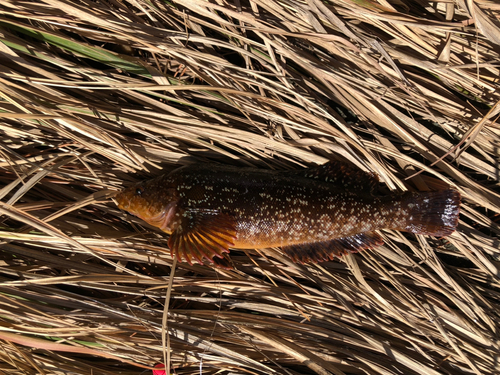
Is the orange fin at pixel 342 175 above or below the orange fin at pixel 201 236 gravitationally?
Result: above

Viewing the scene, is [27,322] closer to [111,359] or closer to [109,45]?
[111,359]

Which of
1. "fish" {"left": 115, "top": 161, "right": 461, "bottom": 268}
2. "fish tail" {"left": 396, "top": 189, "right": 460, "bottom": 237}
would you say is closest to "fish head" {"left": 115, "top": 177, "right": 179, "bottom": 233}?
"fish" {"left": 115, "top": 161, "right": 461, "bottom": 268}

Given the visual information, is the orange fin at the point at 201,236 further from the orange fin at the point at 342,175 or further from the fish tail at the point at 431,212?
the fish tail at the point at 431,212

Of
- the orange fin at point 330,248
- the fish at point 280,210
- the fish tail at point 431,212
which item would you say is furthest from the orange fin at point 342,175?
the orange fin at point 330,248

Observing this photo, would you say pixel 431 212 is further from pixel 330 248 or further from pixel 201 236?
pixel 201 236

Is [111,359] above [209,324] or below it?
below

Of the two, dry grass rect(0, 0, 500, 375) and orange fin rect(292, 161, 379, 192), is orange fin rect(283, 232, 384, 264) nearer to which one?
dry grass rect(0, 0, 500, 375)

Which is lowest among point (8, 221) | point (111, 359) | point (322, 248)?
point (111, 359)

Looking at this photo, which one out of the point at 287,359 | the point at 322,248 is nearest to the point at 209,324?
the point at 287,359
